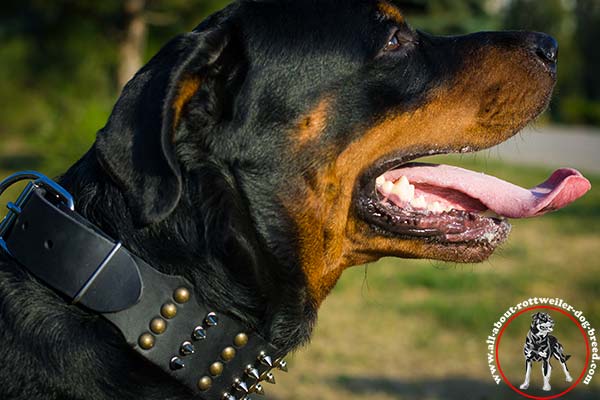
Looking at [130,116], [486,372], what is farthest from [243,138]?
[486,372]

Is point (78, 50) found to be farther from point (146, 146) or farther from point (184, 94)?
point (146, 146)

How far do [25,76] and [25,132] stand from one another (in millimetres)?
2467

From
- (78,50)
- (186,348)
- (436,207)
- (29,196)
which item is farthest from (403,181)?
(78,50)

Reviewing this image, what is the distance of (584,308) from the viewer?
6566 mm

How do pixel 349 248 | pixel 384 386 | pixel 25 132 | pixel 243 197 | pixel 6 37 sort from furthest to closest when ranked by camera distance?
pixel 25 132 < pixel 6 37 < pixel 384 386 < pixel 349 248 < pixel 243 197

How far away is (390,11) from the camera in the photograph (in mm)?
2828

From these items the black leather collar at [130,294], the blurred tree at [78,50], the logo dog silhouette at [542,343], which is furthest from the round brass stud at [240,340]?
the blurred tree at [78,50]

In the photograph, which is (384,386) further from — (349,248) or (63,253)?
(63,253)

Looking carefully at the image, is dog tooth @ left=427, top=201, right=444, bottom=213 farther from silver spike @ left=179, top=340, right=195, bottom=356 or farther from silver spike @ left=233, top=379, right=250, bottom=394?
silver spike @ left=179, top=340, right=195, bottom=356

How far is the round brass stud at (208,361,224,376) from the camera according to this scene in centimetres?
213

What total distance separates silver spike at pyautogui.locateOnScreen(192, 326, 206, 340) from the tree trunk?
13.5m

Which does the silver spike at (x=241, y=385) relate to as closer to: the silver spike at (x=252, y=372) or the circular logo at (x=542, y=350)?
the silver spike at (x=252, y=372)

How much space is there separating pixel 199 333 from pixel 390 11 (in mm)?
1492

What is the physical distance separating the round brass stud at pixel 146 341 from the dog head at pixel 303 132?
269mm
